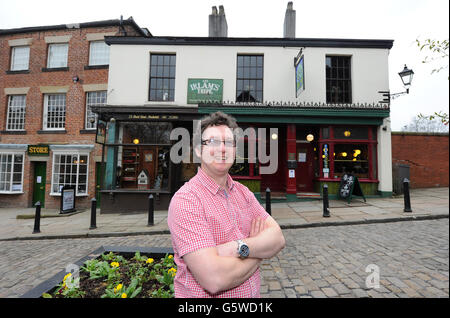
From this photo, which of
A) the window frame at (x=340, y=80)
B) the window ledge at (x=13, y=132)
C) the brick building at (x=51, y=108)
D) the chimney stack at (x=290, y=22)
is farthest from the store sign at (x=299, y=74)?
the window ledge at (x=13, y=132)

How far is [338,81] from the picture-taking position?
1033cm

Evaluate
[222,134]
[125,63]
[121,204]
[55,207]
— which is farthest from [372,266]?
[55,207]

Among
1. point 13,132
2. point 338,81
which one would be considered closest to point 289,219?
point 338,81

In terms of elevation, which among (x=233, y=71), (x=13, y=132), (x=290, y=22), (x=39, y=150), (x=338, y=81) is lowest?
(x=39, y=150)

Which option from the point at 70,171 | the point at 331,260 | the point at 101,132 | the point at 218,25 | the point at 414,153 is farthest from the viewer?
the point at 70,171

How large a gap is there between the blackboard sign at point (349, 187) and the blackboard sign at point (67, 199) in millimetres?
12634

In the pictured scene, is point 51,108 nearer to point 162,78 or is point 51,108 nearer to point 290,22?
point 162,78

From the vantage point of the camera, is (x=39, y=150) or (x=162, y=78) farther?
(x=39, y=150)

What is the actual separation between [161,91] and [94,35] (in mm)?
5774

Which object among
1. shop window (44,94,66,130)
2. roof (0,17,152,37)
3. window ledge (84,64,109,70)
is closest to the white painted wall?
window ledge (84,64,109,70)

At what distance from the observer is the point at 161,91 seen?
1051cm

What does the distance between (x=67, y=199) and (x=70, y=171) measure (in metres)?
2.40

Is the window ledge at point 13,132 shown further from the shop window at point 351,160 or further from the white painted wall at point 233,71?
the shop window at point 351,160
